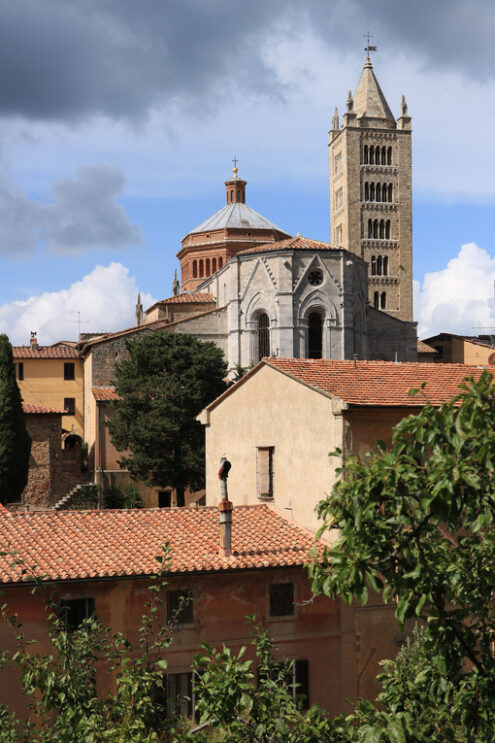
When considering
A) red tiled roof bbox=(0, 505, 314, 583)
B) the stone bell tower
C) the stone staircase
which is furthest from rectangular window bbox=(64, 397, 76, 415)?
red tiled roof bbox=(0, 505, 314, 583)

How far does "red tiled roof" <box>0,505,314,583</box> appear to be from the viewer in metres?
17.6

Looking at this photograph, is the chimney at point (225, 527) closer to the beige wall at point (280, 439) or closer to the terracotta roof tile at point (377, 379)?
the beige wall at point (280, 439)

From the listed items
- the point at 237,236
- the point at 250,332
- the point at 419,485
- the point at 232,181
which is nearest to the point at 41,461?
the point at 250,332

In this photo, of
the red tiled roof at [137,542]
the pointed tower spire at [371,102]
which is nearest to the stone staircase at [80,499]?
the red tiled roof at [137,542]

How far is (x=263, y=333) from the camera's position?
177ft

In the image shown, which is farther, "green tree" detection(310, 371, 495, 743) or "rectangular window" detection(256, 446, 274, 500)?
"rectangular window" detection(256, 446, 274, 500)

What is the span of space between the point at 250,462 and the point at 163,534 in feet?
15.5

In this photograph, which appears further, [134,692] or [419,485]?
[134,692]

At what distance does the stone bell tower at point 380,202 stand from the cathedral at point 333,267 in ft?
0.29

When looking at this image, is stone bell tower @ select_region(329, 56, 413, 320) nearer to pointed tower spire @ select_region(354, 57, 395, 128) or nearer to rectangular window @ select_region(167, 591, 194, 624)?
pointed tower spire @ select_region(354, 57, 395, 128)

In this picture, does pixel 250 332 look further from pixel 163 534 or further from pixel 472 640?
pixel 472 640

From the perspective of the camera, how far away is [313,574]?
7195 millimetres

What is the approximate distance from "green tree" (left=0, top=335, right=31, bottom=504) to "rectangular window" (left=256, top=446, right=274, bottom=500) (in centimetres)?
1816

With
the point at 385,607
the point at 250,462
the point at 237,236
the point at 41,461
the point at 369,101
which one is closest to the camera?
the point at 385,607
